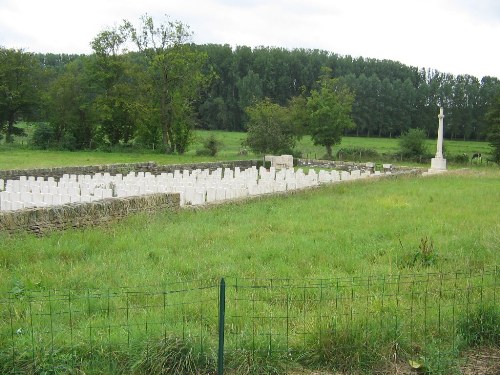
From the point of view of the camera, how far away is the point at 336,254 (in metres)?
8.85

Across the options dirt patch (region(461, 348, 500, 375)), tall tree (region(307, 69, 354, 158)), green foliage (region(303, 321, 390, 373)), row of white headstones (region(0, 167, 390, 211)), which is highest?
tall tree (region(307, 69, 354, 158))

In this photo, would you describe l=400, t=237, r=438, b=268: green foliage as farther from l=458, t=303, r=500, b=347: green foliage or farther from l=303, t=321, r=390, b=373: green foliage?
l=303, t=321, r=390, b=373: green foliage

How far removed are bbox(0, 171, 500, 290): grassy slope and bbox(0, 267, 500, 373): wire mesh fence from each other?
807 mm

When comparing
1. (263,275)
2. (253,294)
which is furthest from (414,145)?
(253,294)

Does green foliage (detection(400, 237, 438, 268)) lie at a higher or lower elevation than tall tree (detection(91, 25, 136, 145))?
lower

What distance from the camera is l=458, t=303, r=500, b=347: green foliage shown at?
5438 mm

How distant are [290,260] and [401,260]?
6.00 ft

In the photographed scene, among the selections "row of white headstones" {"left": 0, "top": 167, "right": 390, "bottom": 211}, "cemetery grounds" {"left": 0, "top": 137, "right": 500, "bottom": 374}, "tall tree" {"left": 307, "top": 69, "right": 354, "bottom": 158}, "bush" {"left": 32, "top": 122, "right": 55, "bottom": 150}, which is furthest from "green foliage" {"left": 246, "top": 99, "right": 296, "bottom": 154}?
"cemetery grounds" {"left": 0, "top": 137, "right": 500, "bottom": 374}

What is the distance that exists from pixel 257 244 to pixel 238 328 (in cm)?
388

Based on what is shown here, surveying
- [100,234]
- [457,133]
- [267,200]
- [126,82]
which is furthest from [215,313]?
[457,133]

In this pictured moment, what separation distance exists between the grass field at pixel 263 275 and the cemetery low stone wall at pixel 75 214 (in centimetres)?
30

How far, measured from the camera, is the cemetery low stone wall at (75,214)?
31.1ft

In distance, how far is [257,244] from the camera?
9.34 m

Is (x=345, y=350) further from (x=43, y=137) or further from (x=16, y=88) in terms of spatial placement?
(x=16, y=88)
